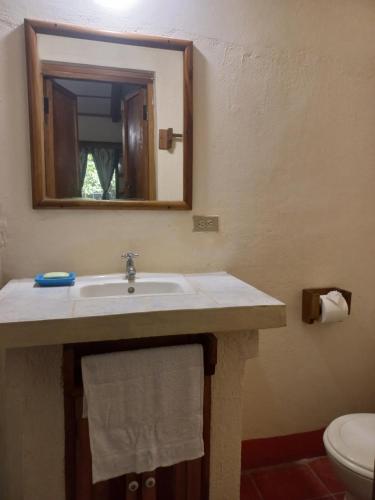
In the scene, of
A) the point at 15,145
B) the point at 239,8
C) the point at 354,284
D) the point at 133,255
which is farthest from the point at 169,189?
the point at 354,284

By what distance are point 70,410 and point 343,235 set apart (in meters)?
1.43

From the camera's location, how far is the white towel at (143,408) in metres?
0.94

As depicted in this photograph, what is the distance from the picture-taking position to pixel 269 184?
1.56 metres

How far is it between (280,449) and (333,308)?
76cm

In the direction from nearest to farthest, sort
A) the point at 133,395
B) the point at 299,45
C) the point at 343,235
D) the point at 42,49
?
1. the point at 133,395
2. the point at 42,49
3. the point at 299,45
4. the point at 343,235

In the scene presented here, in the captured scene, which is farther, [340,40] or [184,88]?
[340,40]

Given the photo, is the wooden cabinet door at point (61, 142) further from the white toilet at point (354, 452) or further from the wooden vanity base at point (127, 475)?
the white toilet at point (354, 452)

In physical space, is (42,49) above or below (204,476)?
above

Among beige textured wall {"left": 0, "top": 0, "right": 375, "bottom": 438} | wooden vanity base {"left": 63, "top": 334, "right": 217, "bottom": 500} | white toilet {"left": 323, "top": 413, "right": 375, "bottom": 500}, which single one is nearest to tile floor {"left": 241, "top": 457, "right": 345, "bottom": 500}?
beige textured wall {"left": 0, "top": 0, "right": 375, "bottom": 438}

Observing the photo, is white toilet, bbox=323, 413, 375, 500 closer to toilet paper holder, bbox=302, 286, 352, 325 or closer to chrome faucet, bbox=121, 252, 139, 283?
toilet paper holder, bbox=302, 286, 352, 325

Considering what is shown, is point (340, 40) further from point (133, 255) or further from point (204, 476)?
point (204, 476)

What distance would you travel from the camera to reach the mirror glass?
1318mm

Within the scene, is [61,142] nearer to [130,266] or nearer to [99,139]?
[99,139]

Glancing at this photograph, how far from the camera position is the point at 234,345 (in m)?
1.16
